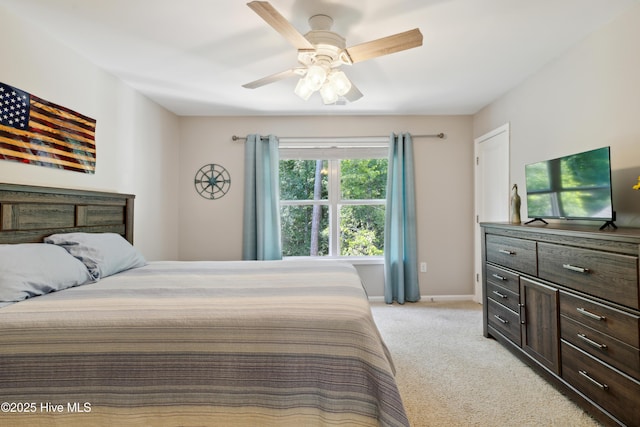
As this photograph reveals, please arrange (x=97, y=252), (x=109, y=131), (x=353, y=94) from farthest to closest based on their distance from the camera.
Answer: (x=109, y=131), (x=353, y=94), (x=97, y=252)

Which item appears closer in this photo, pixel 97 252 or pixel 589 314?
pixel 589 314

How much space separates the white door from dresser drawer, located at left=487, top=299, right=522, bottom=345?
100 cm

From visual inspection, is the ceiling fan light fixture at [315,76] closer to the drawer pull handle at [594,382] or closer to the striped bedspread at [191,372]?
the striped bedspread at [191,372]

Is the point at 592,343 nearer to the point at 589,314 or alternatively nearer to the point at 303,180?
the point at 589,314

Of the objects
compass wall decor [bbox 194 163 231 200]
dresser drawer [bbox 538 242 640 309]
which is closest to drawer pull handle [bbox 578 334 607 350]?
dresser drawer [bbox 538 242 640 309]

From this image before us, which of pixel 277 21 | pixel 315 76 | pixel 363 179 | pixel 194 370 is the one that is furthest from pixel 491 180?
pixel 194 370

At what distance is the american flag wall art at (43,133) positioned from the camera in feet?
6.15

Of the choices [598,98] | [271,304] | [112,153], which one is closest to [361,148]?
[598,98]

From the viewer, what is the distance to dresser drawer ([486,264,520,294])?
2328mm

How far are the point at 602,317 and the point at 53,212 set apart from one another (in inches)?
130

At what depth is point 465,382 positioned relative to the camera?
6.77 ft

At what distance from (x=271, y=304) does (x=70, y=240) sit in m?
1.55

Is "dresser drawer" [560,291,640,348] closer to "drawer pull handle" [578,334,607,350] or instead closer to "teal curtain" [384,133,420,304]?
"drawer pull handle" [578,334,607,350]

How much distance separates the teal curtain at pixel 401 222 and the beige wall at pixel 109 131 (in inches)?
106
